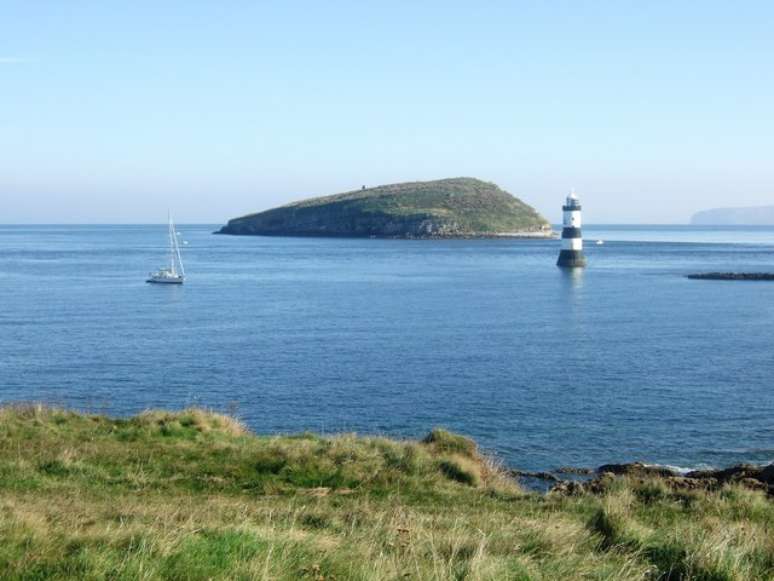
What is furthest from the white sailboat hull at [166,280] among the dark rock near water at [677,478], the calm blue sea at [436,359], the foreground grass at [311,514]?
the dark rock near water at [677,478]

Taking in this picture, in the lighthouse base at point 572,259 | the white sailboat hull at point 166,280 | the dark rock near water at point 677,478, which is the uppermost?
the lighthouse base at point 572,259

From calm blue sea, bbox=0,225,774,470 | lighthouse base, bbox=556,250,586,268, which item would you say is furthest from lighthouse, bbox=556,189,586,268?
calm blue sea, bbox=0,225,774,470

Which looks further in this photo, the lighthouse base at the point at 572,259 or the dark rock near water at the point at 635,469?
the lighthouse base at the point at 572,259

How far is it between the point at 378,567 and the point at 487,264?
132 metres

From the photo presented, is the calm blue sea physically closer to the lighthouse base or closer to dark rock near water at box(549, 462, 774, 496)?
dark rock near water at box(549, 462, 774, 496)

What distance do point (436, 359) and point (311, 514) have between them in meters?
34.1

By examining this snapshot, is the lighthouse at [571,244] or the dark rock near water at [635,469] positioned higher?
the lighthouse at [571,244]

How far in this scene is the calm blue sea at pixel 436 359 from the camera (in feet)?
103

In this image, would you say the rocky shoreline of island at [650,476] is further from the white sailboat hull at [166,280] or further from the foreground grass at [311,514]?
the white sailboat hull at [166,280]

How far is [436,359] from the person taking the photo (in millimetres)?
46062

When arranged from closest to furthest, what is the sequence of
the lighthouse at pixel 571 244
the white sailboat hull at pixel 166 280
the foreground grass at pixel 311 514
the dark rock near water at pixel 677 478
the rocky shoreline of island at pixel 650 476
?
the foreground grass at pixel 311 514
the dark rock near water at pixel 677 478
the rocky shoreline of island at pixel 650 476
the white sailboat hull at pixel 166 280
the lighthouse at pixel 571 244

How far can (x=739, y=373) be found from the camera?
138 feet

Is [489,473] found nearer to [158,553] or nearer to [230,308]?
[158,553]

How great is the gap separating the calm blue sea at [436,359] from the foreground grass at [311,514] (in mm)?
9656
